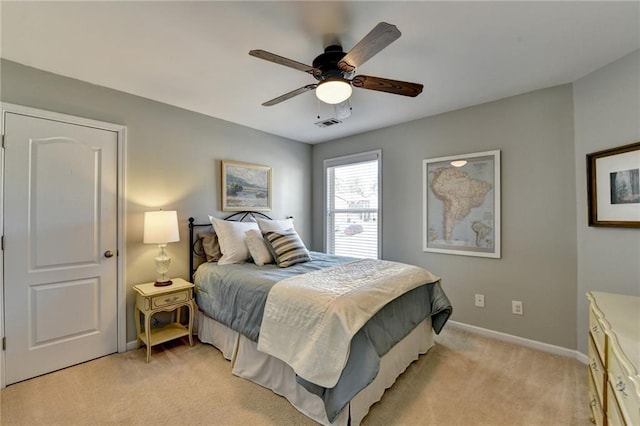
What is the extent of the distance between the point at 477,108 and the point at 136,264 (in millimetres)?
3955

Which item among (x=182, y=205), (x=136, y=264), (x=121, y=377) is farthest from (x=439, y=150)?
(x=121, y=377)

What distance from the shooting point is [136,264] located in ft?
9.07

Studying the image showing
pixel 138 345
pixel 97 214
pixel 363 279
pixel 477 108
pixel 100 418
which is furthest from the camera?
pixel 477 108

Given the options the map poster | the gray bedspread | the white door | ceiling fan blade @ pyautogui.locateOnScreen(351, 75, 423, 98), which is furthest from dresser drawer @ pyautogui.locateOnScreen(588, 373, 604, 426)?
the white door

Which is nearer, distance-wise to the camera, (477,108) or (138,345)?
(138,345)

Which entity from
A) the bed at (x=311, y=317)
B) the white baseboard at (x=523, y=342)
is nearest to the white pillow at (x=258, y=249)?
the bed at (x=311, y=317)

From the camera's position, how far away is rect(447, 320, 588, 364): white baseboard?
2.50 meters

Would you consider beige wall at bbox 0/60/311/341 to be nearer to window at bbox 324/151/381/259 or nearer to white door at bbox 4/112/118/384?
white door at bbox 4/112/118/384

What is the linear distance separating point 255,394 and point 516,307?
8.59 ft

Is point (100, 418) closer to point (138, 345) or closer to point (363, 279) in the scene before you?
point (138, 345)

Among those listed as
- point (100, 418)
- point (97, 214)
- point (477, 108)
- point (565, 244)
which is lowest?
point (100, 418)

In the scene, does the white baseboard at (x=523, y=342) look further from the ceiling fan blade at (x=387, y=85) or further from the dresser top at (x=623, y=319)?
the ceiling fan blade at (x=387, y=85)

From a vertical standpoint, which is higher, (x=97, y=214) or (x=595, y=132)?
(x=595, y=132)

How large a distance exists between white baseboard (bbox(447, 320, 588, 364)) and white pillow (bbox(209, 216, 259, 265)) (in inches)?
99.8
